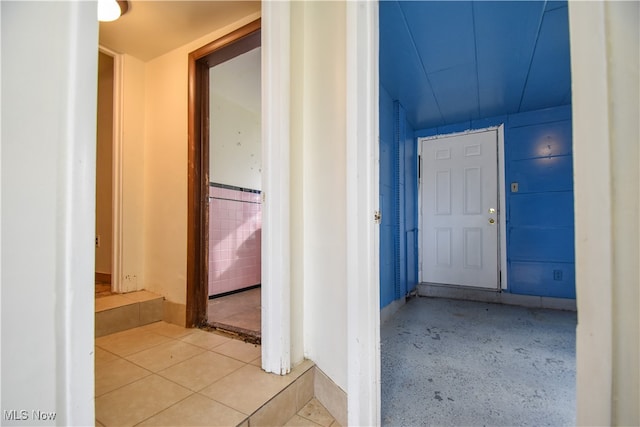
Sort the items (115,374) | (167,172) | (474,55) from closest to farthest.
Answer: (115,374) → (167,172) → (474,55)

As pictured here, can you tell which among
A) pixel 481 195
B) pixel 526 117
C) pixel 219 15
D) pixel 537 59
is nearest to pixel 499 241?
pixel 481 195

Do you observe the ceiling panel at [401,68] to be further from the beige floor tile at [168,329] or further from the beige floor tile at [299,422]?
the beige floor tile at [168,329]

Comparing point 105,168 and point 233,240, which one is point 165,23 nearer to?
point 105,168

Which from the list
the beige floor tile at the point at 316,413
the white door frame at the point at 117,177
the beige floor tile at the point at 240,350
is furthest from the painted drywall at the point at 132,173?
the beige floor tile at the point at 316,413

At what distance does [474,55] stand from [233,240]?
9.39ft

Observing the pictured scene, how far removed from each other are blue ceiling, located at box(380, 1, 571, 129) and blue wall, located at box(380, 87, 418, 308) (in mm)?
282

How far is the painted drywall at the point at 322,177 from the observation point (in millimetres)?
1163

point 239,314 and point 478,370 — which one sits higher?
point 239,314

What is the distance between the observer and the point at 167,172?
2023 mm

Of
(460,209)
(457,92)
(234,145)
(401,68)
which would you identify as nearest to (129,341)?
(234,145)

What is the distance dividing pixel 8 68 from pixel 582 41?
107cm

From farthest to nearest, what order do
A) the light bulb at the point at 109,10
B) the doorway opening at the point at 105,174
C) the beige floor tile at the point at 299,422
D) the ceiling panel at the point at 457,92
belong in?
1. the ceiling panel at the point at 457,92
2. the doorway opening at the point at 105,174
3. the light bulb at the point at 109,10
4. the beige floor tile at the point at 299,422

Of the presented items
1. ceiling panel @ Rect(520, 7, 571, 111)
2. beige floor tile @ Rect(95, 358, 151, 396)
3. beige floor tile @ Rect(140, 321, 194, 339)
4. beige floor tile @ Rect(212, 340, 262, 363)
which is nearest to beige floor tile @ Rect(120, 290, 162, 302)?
beige floor tile @ Rect(140, 321, 194, 339)

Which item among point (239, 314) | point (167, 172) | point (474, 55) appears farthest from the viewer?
point (239, 314)
